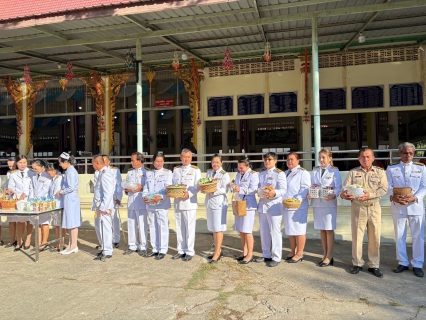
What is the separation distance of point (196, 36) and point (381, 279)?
591 centimetres

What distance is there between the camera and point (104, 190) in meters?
5.23

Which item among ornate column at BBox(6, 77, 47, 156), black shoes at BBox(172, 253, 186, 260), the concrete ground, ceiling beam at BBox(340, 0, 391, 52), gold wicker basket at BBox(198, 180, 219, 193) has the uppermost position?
ceiling beam at BBox(340, 0, 391, 52)

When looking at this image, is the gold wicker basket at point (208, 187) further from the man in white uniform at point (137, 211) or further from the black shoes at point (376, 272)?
the black shoes at point (376, 272)

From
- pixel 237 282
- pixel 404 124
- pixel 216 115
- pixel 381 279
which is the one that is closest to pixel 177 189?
pixel 237 282

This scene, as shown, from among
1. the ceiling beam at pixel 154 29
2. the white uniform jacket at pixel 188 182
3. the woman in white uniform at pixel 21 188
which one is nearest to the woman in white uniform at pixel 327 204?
the white uniform jacket at pixel 188 182

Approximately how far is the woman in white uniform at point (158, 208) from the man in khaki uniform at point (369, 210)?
2460 mm

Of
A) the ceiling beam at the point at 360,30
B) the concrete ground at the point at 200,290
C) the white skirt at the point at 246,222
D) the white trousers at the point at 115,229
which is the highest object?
the ceiling beam at the point at 360,30

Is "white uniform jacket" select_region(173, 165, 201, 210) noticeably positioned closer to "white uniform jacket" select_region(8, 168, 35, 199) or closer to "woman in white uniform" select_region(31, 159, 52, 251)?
"woman in white uniform" select_region(31, 159, 52, 251)

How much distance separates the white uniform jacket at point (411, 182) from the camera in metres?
4.43

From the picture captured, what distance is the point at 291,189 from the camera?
16.1ft

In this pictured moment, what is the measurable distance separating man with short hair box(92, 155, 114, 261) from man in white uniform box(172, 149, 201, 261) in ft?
3.15

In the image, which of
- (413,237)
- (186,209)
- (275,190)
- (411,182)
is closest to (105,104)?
(186,209)

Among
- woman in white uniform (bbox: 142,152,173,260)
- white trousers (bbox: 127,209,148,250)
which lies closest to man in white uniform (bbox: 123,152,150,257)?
white trousers (bbox: 127,209,148,250)

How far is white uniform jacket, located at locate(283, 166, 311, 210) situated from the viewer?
484 centimetres
